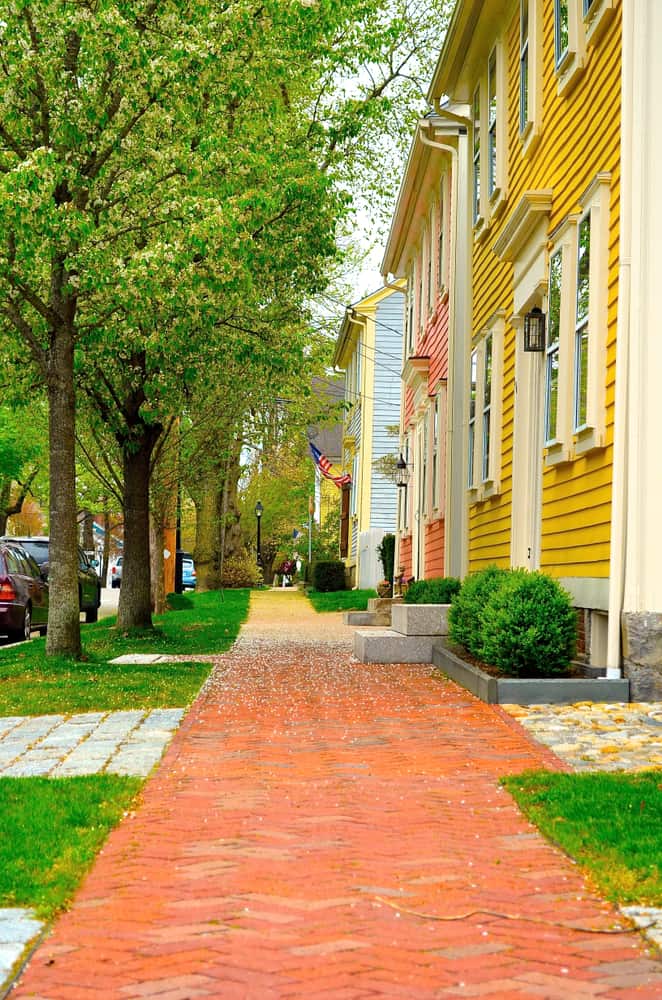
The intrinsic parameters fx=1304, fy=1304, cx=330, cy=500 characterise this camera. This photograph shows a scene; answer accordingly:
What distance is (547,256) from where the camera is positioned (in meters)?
12.1

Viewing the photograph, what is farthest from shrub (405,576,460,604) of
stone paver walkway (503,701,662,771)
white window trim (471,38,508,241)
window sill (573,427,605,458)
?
stone paver walkway (503,701,662,771)

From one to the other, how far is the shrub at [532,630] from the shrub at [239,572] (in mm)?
33657

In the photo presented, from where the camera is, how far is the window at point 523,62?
44.6ft

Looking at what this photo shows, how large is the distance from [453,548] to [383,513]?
63.5 feet

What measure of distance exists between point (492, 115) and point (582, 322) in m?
6.14

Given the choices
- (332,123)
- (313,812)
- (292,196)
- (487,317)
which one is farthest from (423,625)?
(313,812)

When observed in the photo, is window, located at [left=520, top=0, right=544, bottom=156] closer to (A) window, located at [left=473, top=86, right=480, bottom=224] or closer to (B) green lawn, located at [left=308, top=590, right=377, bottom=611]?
(A) window, located at [left=473, top=86, right=480, bottom=224]

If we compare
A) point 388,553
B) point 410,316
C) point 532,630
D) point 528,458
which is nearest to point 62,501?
point 528,458

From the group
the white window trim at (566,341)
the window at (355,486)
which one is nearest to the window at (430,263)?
the white window trim at (566,341)

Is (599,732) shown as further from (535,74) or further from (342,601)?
(342,601)

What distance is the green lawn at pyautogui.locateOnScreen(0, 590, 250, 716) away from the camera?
1050 cm

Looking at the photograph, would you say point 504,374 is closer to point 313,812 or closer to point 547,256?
point 547,256

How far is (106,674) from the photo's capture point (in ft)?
42.0

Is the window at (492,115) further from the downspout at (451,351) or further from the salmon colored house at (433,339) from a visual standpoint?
the downspout at (451,351)
